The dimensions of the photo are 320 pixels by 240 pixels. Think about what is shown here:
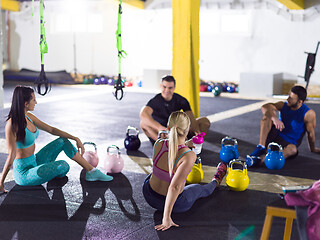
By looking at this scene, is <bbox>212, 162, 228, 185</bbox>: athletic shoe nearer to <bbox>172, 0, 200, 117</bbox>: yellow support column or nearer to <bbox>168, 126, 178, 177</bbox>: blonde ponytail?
<bbox>168, 126, 178, 177</bbox>: blonde ponytail

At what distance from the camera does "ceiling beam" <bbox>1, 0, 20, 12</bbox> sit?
17562mm

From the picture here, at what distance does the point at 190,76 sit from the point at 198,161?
3.60 meters

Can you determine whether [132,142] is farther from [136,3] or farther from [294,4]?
[136,3]

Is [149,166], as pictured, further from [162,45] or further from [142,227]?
[162,45]

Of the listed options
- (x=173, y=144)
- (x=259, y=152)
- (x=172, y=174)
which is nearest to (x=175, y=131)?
(x=173, y=144)

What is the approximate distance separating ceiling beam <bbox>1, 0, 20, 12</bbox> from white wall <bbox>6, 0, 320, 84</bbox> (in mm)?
371

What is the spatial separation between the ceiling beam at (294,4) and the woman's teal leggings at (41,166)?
384 inches

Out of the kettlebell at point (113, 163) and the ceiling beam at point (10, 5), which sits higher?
the ceiling beam at point (10, 5)

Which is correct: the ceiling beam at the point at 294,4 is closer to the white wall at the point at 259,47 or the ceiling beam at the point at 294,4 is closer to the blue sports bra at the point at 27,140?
the white wall at the point at 259,47

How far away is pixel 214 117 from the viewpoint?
9359 mm

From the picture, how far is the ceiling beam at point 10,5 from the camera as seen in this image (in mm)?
17562

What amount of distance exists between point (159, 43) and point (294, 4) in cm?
500

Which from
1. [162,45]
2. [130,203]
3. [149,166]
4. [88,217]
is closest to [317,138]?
[149,166]

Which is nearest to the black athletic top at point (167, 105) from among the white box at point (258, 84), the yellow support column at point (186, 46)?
the yellow support column at point (186, 46)
